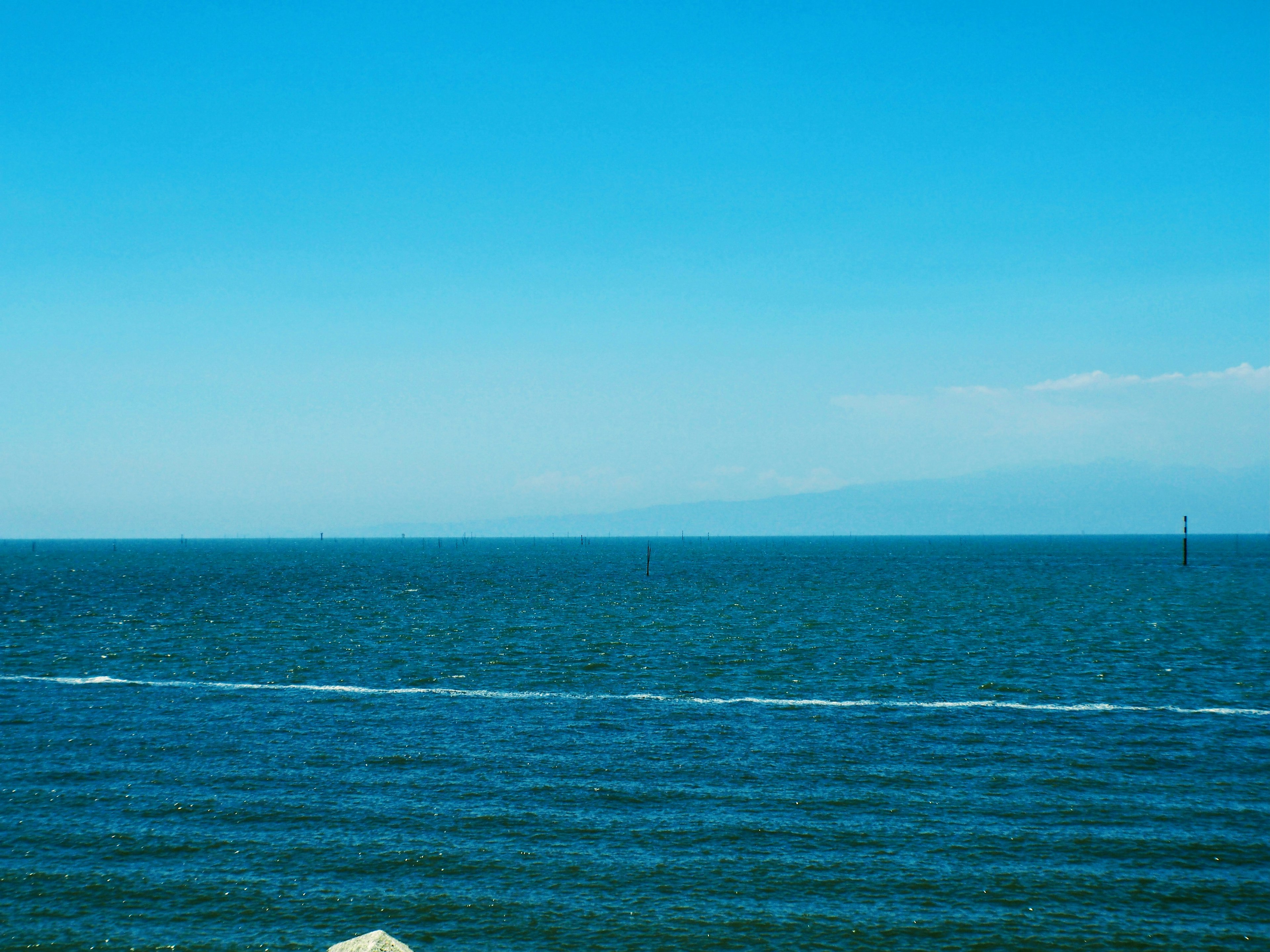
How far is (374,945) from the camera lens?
1647 cm

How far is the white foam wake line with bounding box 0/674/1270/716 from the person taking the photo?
155ft

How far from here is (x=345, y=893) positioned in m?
24.8

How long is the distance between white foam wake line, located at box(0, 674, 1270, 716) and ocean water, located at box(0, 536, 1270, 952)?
32 centimetres

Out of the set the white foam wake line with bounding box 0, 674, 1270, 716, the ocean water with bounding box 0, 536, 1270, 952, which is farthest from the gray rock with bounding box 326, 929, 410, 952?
the white foam wake line with bounding box 0, 674, 1270, 716

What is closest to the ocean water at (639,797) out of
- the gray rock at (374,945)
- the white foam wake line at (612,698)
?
the white foam wake line at (612,698)

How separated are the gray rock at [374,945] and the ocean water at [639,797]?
19.8 ft

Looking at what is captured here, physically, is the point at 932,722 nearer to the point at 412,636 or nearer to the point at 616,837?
the point at 616,837

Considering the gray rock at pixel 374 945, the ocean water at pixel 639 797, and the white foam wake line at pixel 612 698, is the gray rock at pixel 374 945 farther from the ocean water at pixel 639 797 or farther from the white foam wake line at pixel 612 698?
the white foam wake line at pixel 612 698

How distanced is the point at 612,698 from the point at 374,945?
3490 cm

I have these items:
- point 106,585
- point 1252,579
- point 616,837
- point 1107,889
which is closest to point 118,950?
point 616,837

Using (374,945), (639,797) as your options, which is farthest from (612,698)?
(374,945)

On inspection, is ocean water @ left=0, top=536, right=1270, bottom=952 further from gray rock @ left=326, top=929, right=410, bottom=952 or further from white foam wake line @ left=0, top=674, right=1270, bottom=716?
gray rock @ left=326, top=929, right=410, bottom=952

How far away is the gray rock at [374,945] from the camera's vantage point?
1644 centimetres

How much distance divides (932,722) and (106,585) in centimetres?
16033
